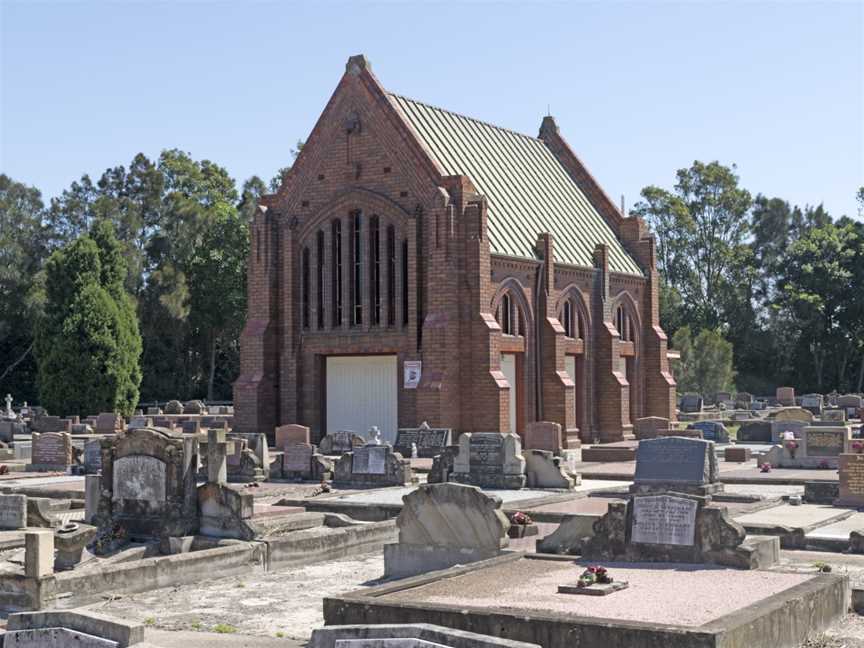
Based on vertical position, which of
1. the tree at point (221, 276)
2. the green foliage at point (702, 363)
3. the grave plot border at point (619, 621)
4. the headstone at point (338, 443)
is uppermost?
the tree at point (221, 276)

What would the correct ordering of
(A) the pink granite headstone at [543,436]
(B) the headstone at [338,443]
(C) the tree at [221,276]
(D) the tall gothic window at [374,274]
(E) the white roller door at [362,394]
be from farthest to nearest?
(C) the tree at [221,276]
(D) the tall gothic window at [374,274]
(E) the white roller door at [362,394]
(B) the headstone at [338,443]
(A) the pink granite headstone at [543,436]

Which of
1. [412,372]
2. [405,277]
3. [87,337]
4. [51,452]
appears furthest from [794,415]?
[87,337]

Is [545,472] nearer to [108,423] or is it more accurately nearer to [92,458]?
[92,458]

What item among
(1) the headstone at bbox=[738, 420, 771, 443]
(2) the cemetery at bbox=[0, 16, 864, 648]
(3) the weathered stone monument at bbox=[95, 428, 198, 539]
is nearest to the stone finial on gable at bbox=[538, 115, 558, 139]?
(2) the cemetery at bbox=[0, 16, 864, 648]

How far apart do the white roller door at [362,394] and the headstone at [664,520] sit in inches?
1105

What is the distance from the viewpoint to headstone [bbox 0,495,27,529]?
69.8 ft

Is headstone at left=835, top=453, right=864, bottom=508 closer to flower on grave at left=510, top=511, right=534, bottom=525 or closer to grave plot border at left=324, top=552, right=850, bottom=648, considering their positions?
flower on grave at left=510, top=511, right=534, bottom=525

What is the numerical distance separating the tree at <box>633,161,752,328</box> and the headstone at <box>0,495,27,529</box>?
239 ft

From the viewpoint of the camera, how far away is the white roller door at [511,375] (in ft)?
145

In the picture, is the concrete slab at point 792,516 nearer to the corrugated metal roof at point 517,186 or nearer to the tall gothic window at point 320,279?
the corrugated metal roof at point 517,186

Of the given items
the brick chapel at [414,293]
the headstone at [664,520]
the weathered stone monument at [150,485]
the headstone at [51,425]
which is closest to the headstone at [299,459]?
the brick chapel at [414,293]

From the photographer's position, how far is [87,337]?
60.3 m

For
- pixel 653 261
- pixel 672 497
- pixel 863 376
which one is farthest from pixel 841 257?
pixel 672 497

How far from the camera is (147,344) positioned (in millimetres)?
76500
